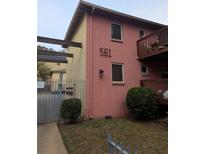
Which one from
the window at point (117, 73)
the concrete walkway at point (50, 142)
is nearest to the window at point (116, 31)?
the window at point (117, 73)

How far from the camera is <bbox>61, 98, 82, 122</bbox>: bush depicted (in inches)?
319

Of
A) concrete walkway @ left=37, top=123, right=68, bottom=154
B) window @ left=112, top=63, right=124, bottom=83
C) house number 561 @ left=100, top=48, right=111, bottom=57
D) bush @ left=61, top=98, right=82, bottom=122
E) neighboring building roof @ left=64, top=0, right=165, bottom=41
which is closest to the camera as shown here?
concrete walkway @ left=37, top=123, right=68, bottom=154

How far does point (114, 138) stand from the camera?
5.84m

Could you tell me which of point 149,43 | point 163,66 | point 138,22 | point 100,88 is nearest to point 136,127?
point 100,88

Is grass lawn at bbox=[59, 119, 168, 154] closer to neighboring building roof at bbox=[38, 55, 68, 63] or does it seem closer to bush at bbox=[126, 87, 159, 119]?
bush at bbox=[126, 87, 159, 119]

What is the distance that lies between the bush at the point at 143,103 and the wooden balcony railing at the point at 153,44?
2.31 metres

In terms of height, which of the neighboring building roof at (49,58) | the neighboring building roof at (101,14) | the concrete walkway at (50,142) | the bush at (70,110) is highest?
the neighboring building roof at (101,14)

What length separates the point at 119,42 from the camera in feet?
34.2

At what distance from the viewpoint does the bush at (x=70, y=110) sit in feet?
26.6

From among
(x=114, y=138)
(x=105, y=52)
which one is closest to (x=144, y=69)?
(x=105, y=52)

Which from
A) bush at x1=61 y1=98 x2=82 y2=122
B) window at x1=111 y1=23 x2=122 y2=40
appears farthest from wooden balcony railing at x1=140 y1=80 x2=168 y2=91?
bush at x1=61 y1=98 x2=82 y2=122

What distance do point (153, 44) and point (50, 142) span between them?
7528mm

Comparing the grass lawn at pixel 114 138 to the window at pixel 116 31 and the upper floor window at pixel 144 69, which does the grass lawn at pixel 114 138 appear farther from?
the window at pixel 116 31
